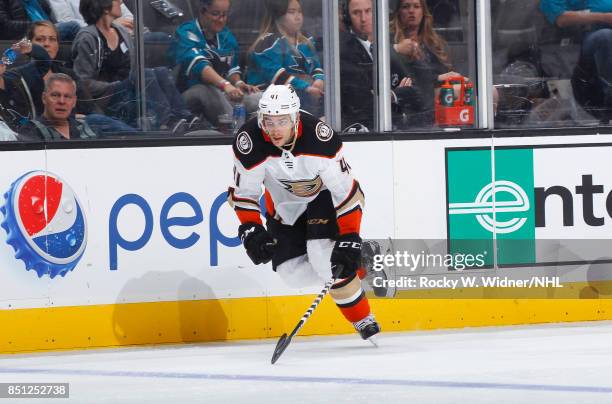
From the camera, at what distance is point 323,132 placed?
5871mm

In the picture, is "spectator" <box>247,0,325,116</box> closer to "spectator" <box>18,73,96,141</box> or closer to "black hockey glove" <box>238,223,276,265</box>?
"spectator" <box>18,73,96,141</box>

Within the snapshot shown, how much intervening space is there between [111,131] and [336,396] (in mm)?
2279

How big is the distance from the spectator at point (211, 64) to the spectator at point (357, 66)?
1.73 feet

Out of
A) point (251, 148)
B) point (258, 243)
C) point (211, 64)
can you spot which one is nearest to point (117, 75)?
point (211, 64)

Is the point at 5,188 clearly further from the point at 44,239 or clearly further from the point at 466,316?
the point at 466,316

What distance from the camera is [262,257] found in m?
5.80

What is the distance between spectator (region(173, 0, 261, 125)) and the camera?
21.3 ft

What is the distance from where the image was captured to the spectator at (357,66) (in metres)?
6.75

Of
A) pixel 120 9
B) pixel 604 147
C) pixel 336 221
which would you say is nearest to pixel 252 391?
pixel 336 221

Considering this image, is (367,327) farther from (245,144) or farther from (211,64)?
(211,64)

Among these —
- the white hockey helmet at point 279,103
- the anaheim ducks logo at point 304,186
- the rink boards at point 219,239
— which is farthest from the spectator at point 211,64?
the white hockey helmet at point 279,103

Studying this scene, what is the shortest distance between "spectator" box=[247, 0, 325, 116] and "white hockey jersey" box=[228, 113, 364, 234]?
78 centimetres

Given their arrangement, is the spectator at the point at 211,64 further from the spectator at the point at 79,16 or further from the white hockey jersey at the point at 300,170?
the white hockey jersey at the point at 300,170

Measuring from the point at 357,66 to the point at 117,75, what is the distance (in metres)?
1.34
